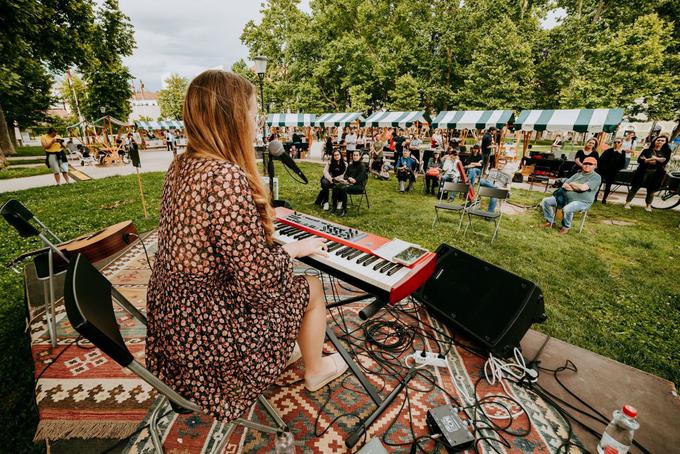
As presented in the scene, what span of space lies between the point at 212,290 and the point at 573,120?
15.0 metres

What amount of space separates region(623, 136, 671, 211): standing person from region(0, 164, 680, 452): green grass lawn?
0.76 meters

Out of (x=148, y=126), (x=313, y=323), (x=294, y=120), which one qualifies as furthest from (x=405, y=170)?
(x=148, y=126)

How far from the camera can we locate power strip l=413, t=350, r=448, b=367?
8.94 feet

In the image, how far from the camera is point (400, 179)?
10172mm

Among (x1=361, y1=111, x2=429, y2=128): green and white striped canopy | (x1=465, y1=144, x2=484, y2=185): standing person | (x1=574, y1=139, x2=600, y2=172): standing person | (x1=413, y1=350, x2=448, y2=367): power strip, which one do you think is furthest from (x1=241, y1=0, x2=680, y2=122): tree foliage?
(x1=413, y1=350, x2=448, y2=367): power strip

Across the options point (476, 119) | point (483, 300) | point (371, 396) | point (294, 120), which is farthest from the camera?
point (294, 120)

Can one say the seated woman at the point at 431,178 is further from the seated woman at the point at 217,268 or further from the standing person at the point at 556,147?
the seated woman at the point at 217,268

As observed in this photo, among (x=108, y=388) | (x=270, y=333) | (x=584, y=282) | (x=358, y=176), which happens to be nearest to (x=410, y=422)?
(x=270, y=333)

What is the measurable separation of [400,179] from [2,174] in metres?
15.7

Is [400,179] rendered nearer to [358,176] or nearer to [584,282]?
[358,176]

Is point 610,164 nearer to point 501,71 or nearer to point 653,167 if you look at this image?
point 653,167

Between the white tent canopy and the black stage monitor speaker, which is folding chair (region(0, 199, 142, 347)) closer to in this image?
the black stage monitor speaker

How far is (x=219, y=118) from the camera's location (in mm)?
1498

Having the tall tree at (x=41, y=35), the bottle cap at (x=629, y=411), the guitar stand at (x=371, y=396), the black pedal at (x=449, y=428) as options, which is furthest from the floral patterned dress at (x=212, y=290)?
the tall tree at (x=41, y=35)
